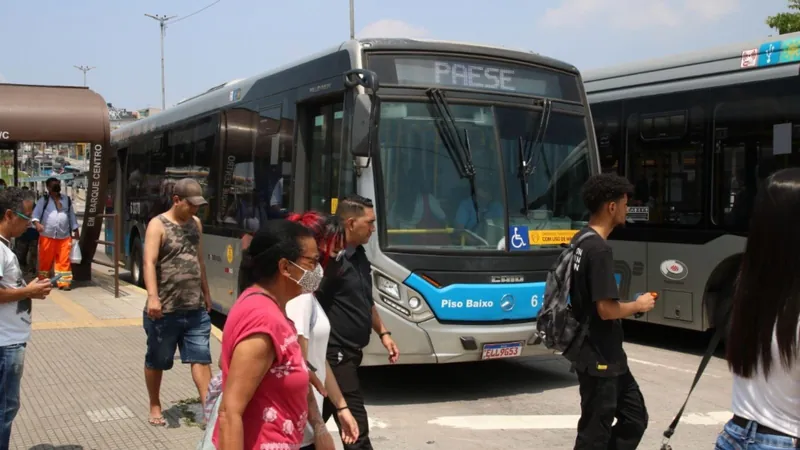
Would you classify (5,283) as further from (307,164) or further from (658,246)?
(658,246)

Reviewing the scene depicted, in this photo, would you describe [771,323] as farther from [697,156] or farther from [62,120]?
[62,120]

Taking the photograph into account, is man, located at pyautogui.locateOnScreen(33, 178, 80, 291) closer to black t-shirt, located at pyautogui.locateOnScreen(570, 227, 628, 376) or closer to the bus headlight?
the bus headlight

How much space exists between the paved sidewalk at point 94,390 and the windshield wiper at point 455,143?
3.01m

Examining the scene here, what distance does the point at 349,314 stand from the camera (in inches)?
177

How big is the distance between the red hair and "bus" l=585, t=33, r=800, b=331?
5587mm

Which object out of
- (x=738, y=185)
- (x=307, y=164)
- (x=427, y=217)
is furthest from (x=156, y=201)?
(x=738, y=185)

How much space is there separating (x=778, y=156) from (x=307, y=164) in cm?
497

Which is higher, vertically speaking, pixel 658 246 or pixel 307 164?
pixel 307 164

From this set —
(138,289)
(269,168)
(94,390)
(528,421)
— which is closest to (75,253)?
(138,289)

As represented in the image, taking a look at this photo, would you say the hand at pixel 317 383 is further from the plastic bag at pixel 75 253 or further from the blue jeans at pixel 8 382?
the plastic bag at pixel 75 253

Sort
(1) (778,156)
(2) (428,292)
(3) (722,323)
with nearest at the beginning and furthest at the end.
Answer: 1. (3) (722,323)
2. (2) (428,292)
3. (1) (778,156)

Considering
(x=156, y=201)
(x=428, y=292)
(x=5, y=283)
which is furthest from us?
(x=156, y=201)

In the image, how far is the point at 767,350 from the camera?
8.21 ft

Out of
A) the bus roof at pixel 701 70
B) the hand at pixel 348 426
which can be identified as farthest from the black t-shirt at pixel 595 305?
the bus roof at pixel 701 70
